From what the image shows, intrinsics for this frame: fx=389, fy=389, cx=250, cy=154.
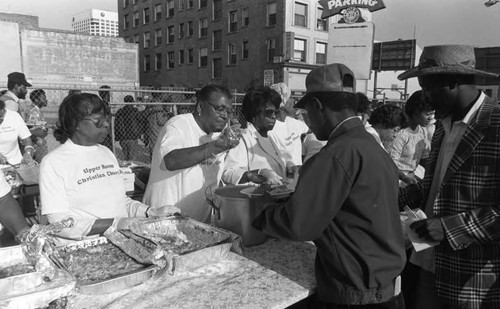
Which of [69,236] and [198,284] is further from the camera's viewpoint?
[69,236]

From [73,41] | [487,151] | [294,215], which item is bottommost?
[294,215]

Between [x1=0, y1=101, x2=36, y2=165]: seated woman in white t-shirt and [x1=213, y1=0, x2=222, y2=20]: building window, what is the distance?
2915 cm

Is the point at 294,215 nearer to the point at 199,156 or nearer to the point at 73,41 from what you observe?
the point at 199,156

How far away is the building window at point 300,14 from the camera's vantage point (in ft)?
89.5

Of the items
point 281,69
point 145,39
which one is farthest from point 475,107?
point 145,39

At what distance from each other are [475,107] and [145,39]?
42.3 m

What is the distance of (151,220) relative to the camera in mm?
2277

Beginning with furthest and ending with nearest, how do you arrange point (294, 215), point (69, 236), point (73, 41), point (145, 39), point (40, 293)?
point (145, 39) → point (73, 41) → point (69, 236) → point (294, 215) → point (40, 293)

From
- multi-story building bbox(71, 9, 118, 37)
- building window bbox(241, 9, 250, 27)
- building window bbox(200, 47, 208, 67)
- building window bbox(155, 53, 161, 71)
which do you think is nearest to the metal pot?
building window bbox(241, 9, 250, 27)

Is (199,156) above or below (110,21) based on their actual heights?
below

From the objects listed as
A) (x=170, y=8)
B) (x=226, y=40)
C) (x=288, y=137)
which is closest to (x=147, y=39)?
(x=170, y=8)

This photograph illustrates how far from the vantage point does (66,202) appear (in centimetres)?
213

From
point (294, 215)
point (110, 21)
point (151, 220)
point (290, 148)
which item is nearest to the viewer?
point (294, 215)

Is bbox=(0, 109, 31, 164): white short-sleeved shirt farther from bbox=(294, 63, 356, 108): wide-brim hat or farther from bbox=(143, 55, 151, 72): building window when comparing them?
bbox=(143, 55, 151, 72): building window
